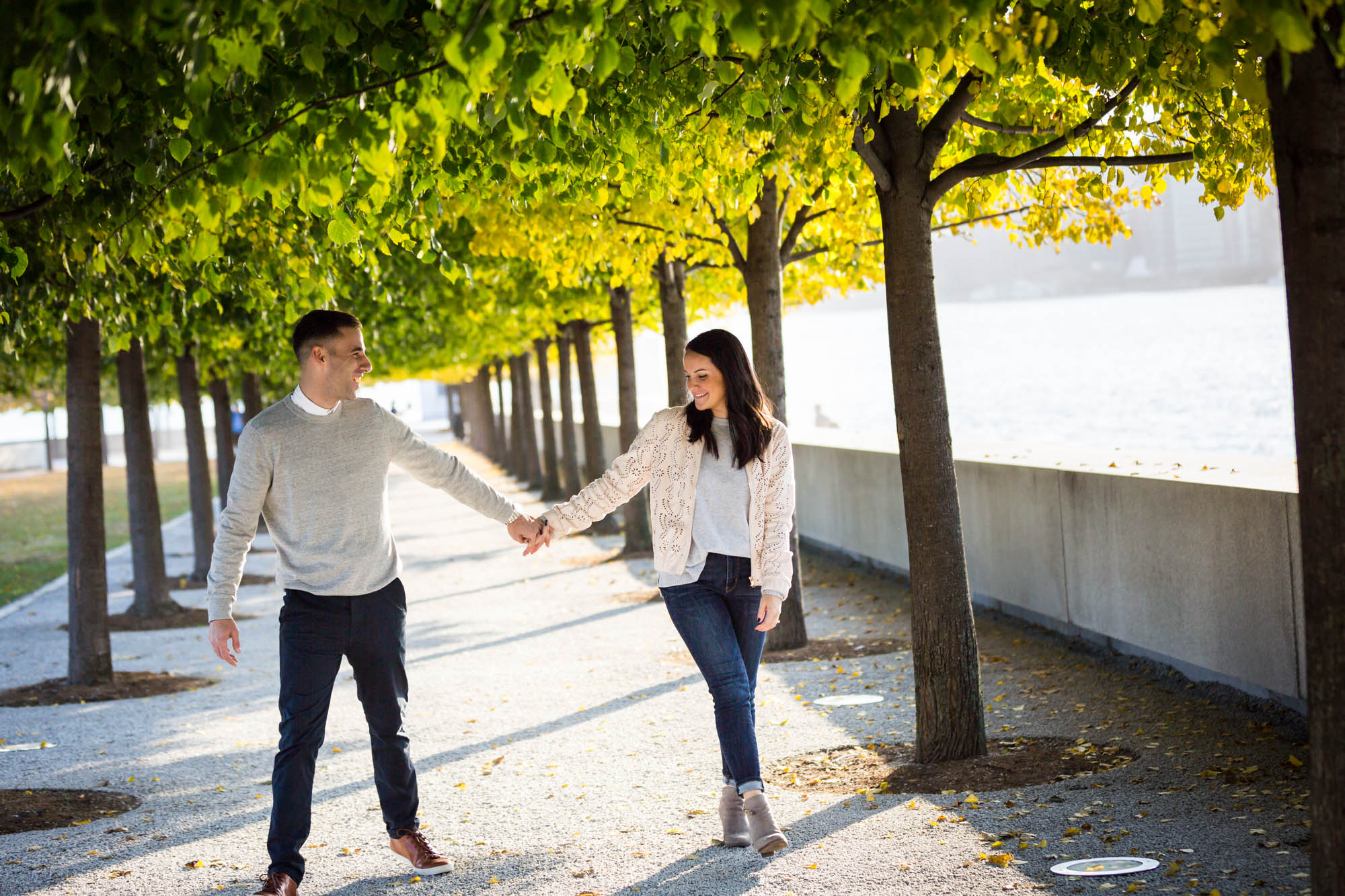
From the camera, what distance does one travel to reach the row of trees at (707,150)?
317 centimetres

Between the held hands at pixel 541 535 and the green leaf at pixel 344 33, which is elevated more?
the green leaf at pixel 344 33

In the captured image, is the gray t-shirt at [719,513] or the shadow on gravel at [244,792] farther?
the shadow on gravel at [244,792]

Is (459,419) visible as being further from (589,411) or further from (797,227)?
(797,227)

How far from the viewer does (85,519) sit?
979 cm

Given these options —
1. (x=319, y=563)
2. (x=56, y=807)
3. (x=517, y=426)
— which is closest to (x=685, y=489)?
(x=319, y=563)

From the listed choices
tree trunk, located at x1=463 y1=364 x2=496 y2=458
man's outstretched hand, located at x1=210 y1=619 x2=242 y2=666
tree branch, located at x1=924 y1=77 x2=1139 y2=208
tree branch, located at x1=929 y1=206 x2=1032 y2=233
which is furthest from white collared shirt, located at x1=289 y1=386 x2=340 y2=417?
tree trunk, located at x1=463 y1=364 x2=496 y2=458

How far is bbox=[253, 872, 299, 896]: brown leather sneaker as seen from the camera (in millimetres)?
4656

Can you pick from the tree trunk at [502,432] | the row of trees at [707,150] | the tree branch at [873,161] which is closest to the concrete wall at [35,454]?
the tree trunk at [502,432]

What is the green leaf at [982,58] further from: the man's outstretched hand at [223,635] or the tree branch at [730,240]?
the tree branch at [730,240]

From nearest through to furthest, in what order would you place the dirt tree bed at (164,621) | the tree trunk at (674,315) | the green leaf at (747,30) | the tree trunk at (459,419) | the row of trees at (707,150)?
the green leaf at (747,30), the row of trees at (707,150), the tree trunk at (674,315), the dirt tree bed at (164,621), the tree trunk at (459,419)

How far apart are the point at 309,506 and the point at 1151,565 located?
5067mm

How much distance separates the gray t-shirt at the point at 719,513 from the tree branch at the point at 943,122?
1.86 meters

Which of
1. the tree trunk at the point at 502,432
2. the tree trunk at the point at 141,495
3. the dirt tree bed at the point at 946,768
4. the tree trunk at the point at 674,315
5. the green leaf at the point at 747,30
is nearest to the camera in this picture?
the green leaf at the point at 747,30

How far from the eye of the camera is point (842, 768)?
6.33 metres
